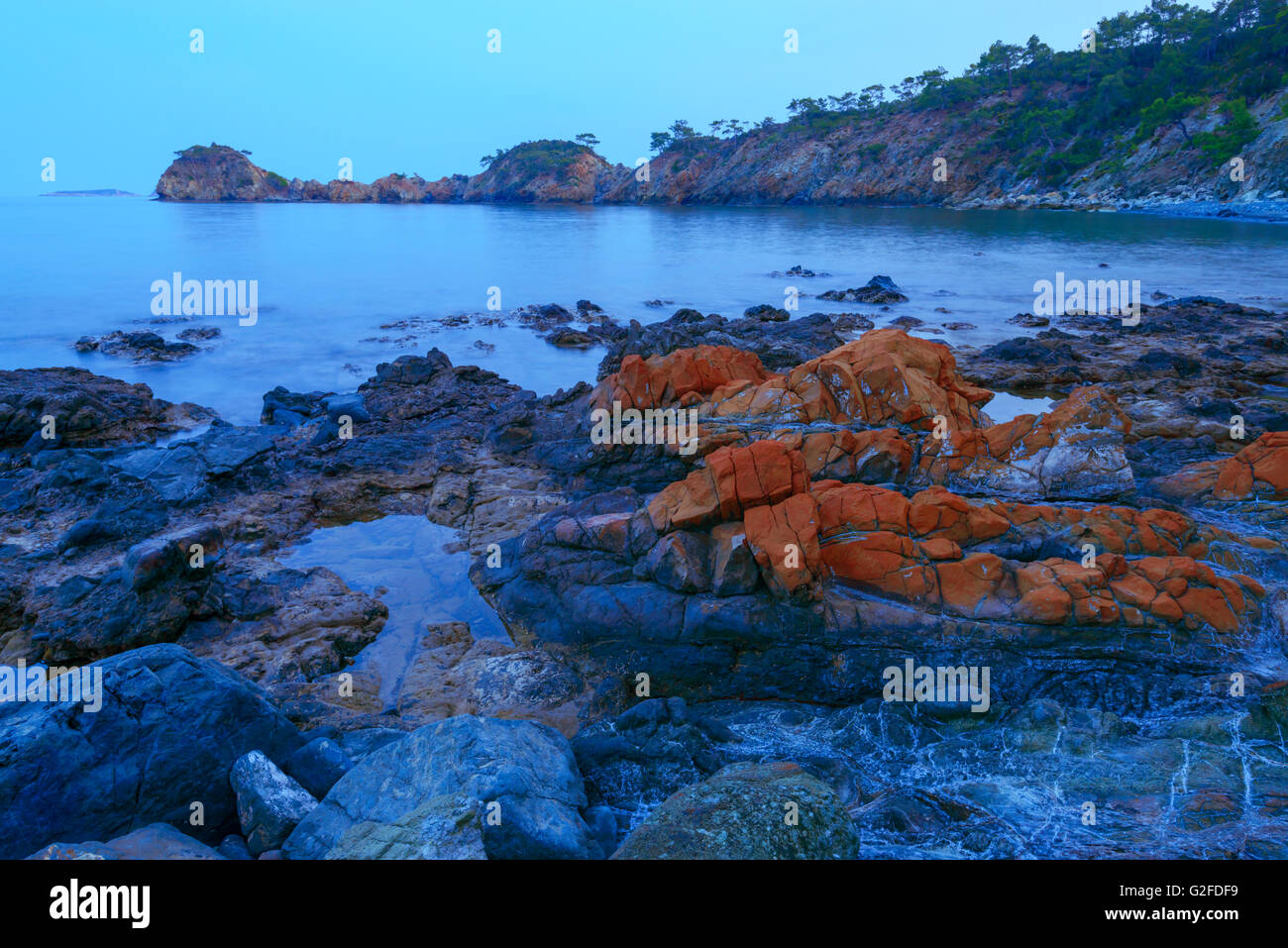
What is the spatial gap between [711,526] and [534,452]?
25.1ft

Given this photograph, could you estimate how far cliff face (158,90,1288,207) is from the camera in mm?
74562

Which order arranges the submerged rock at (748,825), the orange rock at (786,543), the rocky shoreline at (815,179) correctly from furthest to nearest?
the rocky shoreline at (815,179), the orange rock at (786,543), the submerged rock at (748,825)

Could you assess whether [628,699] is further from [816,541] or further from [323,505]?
[323,505]

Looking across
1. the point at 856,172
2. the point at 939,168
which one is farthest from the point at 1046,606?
the point at 856,172

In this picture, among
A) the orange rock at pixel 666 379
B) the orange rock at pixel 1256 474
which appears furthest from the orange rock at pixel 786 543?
the orange rock at pixel 1256 474

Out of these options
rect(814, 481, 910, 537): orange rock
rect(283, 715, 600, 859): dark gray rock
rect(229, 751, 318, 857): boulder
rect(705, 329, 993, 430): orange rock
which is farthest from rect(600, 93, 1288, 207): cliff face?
rect(229, 751, 318, 857): boulder

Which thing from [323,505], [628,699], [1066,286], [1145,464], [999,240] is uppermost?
[999,240]

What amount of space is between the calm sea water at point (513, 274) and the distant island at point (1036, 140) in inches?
403

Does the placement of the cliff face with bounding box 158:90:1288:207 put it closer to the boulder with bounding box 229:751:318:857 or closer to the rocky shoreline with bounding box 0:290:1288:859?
the rocky shoreline with bounding box 0:290:1288:859

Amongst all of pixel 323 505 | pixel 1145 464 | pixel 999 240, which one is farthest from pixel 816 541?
pixel 999 240

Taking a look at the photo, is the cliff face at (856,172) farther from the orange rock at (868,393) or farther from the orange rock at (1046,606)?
the orange rock at (1046,606)

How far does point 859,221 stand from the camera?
79875mm

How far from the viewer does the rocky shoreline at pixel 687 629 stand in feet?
19.7

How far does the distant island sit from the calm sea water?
1023cm
